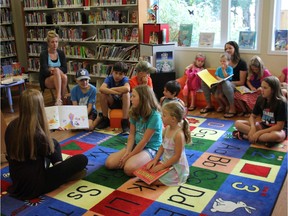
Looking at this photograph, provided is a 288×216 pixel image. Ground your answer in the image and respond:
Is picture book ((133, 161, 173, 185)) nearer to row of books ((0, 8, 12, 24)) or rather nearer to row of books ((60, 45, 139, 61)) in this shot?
row of books ((60, 45, 139, 61))

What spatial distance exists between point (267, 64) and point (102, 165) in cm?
295

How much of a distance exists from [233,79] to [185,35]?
47.4 inches

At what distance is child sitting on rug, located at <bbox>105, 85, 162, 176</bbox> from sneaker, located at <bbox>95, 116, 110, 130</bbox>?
1163 mm

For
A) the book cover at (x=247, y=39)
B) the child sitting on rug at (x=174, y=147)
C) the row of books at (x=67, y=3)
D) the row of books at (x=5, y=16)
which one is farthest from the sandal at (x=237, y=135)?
the row of books at (x=5, y=16)

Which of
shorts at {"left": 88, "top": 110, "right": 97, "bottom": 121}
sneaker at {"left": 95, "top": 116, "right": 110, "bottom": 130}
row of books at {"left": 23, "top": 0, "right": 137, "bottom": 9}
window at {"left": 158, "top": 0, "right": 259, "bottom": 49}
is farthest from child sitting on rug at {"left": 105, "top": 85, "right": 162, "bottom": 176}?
row of books at {"left": 23, "top": 0, "right": 137, "bottom": 9}

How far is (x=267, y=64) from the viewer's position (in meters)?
4.65

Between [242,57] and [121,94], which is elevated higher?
[242,57]

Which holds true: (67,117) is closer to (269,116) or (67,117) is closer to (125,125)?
(125,125)

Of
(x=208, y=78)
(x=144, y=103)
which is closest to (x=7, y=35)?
(x=208, y=78)

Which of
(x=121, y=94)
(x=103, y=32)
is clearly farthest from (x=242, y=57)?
(x=103, y=32)

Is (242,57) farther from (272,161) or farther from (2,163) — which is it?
(2,163)

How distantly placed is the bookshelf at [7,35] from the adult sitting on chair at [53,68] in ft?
7.59

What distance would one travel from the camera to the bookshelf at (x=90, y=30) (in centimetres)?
551

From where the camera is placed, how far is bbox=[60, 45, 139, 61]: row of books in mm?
5575
